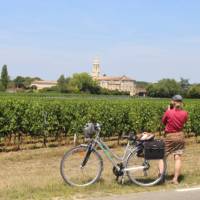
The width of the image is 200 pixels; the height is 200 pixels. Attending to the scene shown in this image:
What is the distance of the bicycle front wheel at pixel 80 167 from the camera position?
8.95 metres

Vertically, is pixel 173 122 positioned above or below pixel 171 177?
above

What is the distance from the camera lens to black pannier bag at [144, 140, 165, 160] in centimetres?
919

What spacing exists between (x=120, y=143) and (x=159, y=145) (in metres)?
12.7

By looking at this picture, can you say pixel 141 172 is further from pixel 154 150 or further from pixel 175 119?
pixel 175 119

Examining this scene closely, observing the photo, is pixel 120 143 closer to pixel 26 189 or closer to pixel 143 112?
pixel 143 112

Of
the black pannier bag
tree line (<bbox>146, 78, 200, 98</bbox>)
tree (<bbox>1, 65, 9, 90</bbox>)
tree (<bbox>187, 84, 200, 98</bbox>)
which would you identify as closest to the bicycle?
the black pannier bag

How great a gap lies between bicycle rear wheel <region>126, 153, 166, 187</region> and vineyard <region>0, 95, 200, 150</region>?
417 inches

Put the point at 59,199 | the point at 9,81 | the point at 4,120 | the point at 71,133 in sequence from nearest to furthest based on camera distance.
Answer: the point at 59,199, the point at 4,120, the point at 71,133, the point at 9,81

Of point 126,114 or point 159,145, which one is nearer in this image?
point 159,145

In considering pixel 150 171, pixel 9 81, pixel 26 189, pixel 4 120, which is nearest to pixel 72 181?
pixel 26 189

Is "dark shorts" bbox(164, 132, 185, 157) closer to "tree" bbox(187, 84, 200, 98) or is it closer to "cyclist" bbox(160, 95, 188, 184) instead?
"cyclist" bbox(160, 95, 188, 184)

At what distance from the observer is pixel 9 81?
643ft

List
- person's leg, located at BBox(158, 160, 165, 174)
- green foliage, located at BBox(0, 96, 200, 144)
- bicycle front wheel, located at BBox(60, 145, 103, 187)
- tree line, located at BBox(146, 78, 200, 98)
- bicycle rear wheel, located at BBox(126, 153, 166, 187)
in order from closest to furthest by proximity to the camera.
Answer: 1. bicycle front wheel, located at BBox(60, 145, 103, 187)
2. bicycle rear wheel, located at BBox(126, 153, 166, 187)
3. person's leg, located at BBox(158, 160, 165, 174)
4. green foliage, located at BBox(0, 96, 200, 144)
5. tree line, located at BBox(146, 78, 200, 98)

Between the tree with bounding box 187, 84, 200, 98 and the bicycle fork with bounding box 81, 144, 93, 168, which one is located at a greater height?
the tree with bounding box 187, 84, 200, 98
